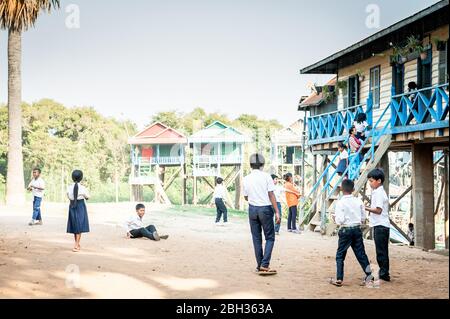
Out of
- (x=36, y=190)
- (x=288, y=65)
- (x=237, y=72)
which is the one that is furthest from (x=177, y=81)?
(x=36, y=190)

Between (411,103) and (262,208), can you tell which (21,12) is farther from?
(262,208)

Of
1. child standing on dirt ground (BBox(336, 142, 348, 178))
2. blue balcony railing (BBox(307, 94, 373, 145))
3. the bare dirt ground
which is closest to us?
the bare dirt ground

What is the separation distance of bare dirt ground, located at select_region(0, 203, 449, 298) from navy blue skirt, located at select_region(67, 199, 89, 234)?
0.45 metres

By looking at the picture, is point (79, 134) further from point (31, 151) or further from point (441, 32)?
point (441, 32)

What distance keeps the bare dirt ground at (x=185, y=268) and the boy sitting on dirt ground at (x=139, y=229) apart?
25cm

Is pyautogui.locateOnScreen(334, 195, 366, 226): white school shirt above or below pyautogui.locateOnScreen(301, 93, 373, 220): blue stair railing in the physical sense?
below

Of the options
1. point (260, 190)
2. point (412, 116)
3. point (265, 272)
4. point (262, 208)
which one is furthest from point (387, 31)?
point (265, 272)

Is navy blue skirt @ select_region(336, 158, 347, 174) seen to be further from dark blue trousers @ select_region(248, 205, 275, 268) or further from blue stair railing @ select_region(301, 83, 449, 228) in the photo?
dark blue trousers @ select_region(248, 205, 275, 268)

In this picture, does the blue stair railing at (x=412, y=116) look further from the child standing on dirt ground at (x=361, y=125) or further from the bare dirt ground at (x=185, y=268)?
the bare dirt ground at (x=185, y=268)

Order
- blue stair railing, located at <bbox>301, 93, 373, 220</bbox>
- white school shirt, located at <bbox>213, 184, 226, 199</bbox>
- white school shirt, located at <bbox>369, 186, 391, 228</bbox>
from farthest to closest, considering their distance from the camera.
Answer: blue stair railing, located at <bbox>301, 93, 373, 220</bbox> → white school shirt, located at <bbox>213, 184, 226, 199</bbox> → white school shirt, located at <bbox>369, 186, 391, 228</bbox>

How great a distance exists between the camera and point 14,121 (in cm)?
2472

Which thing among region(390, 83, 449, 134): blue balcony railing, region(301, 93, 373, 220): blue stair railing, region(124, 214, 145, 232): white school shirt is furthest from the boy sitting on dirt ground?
region(301, 93, 373, 220): blue stair railing

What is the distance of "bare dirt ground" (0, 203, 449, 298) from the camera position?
25.7ft

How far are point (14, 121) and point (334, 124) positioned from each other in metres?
12.9
